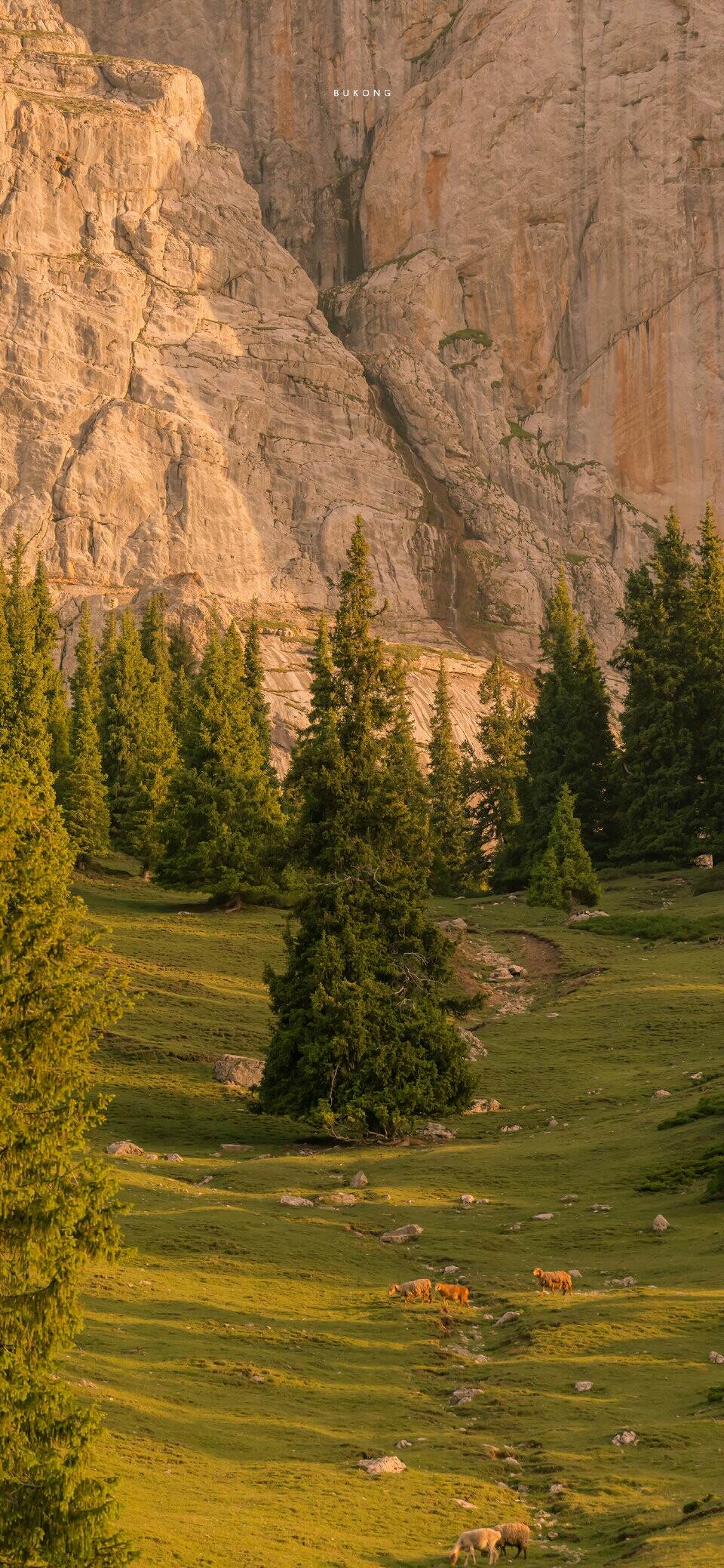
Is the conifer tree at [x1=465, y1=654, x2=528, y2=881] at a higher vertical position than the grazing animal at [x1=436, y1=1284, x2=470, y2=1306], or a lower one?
higher

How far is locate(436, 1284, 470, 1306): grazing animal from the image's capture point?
22078 mm

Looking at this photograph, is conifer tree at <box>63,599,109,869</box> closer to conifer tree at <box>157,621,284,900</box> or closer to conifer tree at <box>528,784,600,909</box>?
conifer tree at <box>157,621,284,900</box>

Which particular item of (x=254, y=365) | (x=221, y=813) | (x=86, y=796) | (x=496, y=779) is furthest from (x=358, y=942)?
(x=254, y=365)

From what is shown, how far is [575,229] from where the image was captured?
564 ft

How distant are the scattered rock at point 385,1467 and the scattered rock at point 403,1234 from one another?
9905 mm

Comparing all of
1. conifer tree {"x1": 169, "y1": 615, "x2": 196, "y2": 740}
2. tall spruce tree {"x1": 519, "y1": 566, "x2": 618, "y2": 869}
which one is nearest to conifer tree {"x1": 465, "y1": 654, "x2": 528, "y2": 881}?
tall spruce tree {"x1": 519, "y1": 566, "x2": 618, "y2": 869}

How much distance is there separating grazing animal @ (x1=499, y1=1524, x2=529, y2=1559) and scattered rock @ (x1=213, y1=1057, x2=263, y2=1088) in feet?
80.9

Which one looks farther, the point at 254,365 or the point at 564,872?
the point at 254,365

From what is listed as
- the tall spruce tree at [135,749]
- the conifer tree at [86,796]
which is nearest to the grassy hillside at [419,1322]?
the conifer tree at [86,796]

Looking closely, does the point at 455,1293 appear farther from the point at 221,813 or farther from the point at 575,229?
the point at 575,229

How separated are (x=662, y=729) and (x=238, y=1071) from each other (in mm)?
38206

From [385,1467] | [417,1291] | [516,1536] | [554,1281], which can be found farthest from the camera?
[554,1281]

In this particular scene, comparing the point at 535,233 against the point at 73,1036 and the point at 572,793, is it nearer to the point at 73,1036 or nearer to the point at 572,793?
the point at 572,793

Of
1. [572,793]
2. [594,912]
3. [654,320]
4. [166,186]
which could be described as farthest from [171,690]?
[654,320]
